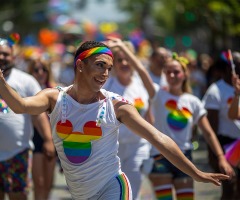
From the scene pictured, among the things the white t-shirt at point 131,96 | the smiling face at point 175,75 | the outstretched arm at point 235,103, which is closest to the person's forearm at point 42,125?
the white t-shirt at point 131,96

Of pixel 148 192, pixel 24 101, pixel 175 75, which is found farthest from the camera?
pixel 148 192

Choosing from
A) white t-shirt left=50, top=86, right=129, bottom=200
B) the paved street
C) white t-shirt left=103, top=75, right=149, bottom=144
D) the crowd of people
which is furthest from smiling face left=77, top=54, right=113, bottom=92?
the paved street

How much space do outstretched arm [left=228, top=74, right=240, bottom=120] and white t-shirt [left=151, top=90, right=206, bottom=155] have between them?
1.00ft

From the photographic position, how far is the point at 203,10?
18906 millimetres

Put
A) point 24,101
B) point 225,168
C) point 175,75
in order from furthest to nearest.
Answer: point 175,75 < point 225,168 < point 24,101

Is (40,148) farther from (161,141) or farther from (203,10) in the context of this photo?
(203,10)

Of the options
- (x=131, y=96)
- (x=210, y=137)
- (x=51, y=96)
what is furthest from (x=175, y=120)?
(x=51, y=96)

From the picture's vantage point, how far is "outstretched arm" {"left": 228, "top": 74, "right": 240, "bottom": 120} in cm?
789

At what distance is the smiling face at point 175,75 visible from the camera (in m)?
8.32

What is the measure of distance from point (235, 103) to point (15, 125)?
2293mm

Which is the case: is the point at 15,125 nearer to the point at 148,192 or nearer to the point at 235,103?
the point at 235,103

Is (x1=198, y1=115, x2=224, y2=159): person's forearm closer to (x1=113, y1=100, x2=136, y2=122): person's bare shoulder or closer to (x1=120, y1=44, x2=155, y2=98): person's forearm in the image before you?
(x1=120, y1=44, x2=155, y2=98): person's forearm

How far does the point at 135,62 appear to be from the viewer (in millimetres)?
7883

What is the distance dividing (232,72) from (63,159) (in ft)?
10.1
